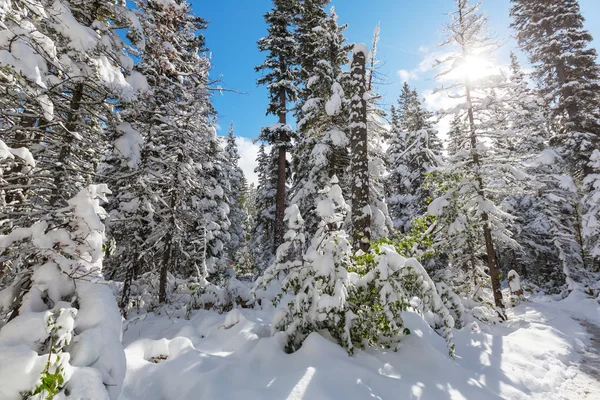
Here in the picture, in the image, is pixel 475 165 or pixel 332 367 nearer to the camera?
pixel 332 367

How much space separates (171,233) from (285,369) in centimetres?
754

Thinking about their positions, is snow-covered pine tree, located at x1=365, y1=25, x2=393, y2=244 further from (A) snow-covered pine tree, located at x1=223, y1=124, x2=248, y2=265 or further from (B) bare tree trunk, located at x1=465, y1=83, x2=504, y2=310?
(A) snow-covered pine tree, located at x1=223, y1=124, x2=248, y2=265

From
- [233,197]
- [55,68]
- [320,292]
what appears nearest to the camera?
[55,68]

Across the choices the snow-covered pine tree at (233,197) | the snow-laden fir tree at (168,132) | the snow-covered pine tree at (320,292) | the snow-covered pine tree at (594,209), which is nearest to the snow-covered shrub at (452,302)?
the snow-covered pine tree at (320,292)

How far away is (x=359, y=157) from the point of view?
30.8 feet

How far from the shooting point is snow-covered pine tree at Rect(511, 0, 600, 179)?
51.1ft

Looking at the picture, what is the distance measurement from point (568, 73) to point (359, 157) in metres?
15.7

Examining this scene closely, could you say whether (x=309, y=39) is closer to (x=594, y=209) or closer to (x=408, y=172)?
(x=408, y=172)

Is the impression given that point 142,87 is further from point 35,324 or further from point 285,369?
point 285,369

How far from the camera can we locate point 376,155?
12.9 metres

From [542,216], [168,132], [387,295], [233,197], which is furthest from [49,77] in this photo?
[542,216]

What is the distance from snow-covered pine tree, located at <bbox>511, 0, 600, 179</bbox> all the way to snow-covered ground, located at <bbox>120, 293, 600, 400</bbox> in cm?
1315

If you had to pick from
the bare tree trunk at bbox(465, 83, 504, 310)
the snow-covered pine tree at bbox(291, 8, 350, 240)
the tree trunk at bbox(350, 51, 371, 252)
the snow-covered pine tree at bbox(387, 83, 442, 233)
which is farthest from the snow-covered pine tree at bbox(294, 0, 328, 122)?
the snow-covered pine tree at bbox(387, 83, 442, 233)

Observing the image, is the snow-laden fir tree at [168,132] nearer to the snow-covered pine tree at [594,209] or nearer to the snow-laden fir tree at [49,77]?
the snow-laden fir tree at [49,77]
